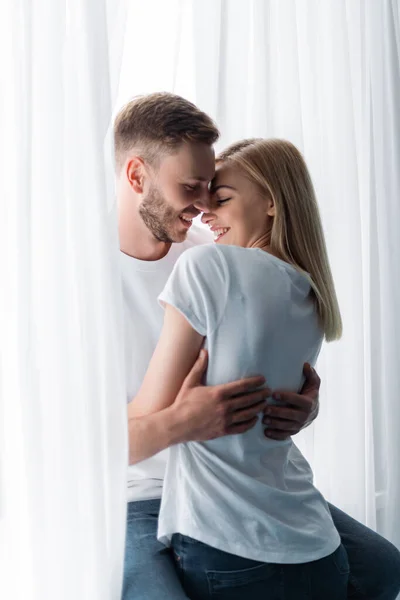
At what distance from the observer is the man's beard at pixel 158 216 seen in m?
1.66

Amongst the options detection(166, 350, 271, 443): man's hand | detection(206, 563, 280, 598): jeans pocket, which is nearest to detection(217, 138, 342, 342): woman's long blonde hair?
detection(166, 350, 271, 443): man's hand

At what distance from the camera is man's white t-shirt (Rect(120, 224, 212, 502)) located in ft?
4.94

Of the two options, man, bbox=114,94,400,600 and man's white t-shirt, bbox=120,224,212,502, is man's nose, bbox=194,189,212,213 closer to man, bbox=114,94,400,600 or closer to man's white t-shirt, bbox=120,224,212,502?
man, bbox=114,94,400,600

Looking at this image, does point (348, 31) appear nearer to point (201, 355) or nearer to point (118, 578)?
point (201, 355)

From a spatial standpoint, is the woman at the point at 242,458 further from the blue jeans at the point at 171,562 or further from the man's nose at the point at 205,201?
the man's nose at the point at 205,201

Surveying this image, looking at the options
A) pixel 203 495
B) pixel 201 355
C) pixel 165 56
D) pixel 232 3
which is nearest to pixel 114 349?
pixel 201 355

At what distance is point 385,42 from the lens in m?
2.15

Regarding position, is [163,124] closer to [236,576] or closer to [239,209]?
[239,209]

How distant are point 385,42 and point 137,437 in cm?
145

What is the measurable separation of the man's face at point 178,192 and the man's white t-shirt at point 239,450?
1.11 ft

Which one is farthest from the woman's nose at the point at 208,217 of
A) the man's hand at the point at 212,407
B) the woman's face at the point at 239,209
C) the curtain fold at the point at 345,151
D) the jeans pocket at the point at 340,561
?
the jeans pocket at the point at 340,561

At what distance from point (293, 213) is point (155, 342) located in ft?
1.34

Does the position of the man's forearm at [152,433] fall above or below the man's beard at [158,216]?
below

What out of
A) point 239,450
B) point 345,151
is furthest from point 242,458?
point 345,151
